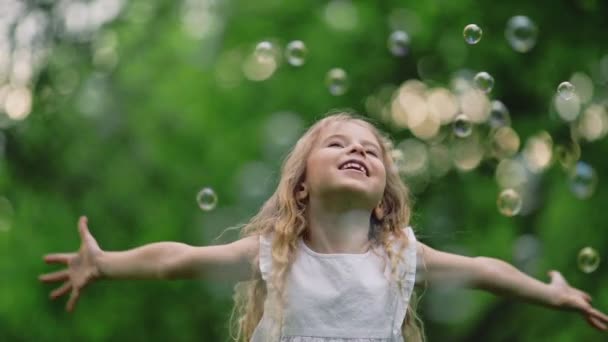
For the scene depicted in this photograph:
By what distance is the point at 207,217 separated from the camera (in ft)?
32.7

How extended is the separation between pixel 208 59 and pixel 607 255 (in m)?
4.32

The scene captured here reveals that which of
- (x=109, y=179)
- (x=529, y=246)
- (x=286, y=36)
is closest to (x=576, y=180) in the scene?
(x=529, y=246)

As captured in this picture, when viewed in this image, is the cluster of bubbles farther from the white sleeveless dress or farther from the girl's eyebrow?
the white sleeveless dress

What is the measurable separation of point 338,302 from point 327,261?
5.9 inches

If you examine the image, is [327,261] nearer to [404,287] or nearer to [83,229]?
[404,287]

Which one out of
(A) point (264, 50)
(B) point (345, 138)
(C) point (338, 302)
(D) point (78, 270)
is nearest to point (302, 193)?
(B) point (345, 138)

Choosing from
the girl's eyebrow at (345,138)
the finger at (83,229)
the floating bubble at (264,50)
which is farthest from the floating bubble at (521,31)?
the finger at (83,229)

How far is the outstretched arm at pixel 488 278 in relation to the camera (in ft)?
12.8

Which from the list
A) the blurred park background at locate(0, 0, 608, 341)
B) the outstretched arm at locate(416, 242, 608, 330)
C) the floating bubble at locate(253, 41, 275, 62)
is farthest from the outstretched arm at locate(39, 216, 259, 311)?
the blurred park background at locate(0, 0, 608, 341)

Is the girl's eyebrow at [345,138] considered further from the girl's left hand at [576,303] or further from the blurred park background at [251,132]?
the blurred park background at [251,132]

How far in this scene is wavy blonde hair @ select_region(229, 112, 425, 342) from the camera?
384cm

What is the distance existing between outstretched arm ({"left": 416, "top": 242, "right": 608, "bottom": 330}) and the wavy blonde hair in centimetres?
12

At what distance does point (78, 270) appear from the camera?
4.04 metres

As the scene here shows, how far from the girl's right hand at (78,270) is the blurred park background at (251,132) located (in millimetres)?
4725
